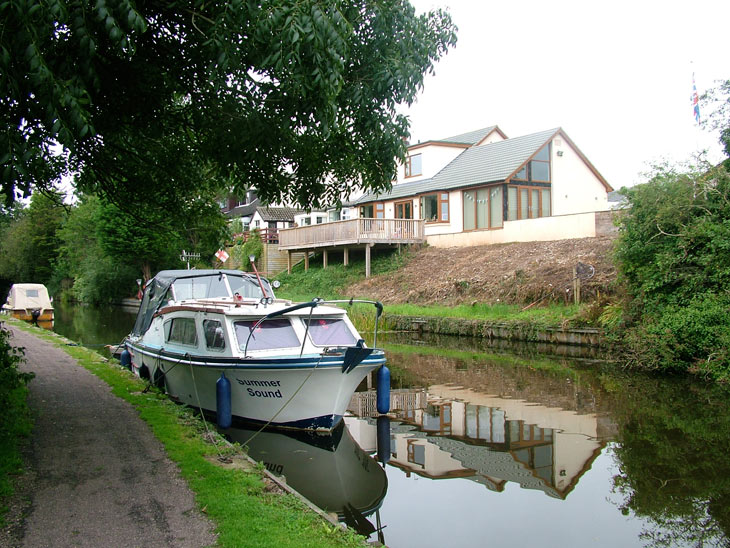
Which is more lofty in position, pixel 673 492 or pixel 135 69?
pixel 135 69

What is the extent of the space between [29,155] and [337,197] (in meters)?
5.84

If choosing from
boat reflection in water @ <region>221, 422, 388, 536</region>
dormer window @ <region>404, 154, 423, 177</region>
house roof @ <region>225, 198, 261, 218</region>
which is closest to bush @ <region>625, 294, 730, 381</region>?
boat reflection in water @ <region>221, 422, 388, 536</region>

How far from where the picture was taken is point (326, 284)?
123ft

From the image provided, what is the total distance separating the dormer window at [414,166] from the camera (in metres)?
42.3

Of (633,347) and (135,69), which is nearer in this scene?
(135,69)

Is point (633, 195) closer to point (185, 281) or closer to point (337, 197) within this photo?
point (337, 197)

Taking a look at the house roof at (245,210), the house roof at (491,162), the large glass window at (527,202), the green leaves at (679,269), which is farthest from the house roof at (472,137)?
the green leaves at (679,269)

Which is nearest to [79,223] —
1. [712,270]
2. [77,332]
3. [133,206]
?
[77,332]

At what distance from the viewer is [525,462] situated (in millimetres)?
10102

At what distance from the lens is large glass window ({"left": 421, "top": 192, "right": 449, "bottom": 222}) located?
3828 centimetres

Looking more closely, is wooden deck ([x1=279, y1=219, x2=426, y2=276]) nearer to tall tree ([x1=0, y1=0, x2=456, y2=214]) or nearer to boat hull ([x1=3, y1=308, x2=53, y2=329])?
boat hull ([x1=3, y1=308, x2=53, y2=329])

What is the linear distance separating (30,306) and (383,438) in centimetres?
2824

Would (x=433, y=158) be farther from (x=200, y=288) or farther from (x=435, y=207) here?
(x=200, y=288)

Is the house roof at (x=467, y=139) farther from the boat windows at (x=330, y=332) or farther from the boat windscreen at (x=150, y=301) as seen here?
the boat windows at (x=330, y=332)
